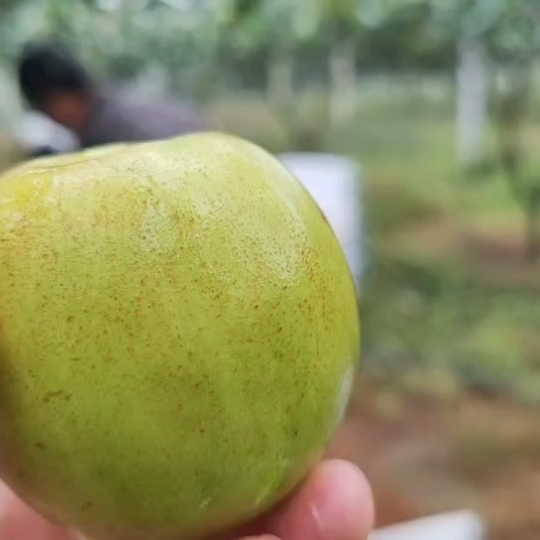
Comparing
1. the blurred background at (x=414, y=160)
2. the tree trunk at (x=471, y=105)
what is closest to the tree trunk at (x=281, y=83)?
the blurred background at (x=414, y=160)

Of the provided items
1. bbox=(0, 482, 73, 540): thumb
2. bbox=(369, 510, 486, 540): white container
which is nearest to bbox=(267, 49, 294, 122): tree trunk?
bbox=(369, 510, 486, 540): white container

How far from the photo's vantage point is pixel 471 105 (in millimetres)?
1926

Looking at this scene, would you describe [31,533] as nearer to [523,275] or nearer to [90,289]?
[90,289]

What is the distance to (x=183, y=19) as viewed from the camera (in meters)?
1.89

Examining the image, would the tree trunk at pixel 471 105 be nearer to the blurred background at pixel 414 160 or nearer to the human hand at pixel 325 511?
the blurred background at pixel 414 160

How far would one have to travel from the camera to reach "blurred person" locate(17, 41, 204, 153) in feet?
5.77

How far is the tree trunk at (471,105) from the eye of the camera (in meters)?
1.89

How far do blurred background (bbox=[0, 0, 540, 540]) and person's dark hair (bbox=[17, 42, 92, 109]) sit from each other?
60 millimetres

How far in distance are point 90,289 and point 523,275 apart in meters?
1.55

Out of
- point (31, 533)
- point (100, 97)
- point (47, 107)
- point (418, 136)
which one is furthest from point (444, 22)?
point (31, 533)

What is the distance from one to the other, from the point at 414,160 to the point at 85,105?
699 millimetres

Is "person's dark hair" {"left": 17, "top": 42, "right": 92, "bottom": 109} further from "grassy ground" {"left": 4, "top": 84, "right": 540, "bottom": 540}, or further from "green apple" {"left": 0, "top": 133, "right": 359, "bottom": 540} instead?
"green apple" {"left": 0, "top": 133, "right": 359, "bottom": 540}

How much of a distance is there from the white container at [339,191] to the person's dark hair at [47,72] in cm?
45

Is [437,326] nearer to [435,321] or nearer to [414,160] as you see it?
[435,321]
